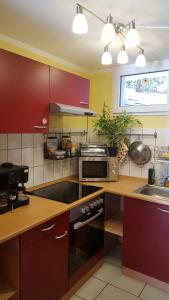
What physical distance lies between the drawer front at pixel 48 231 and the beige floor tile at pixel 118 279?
0.78 m

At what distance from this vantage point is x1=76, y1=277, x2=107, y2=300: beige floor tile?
1.80 meters

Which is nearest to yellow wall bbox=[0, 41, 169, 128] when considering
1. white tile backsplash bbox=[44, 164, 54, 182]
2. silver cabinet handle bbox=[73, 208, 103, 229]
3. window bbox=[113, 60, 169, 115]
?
window bbox=[113, 60, 169, 115]

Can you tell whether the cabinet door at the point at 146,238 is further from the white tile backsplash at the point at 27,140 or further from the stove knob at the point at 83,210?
the white tile backsplash at the point at 27,140

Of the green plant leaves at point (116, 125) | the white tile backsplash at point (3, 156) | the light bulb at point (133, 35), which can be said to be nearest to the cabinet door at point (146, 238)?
the green plant leaves at point (116, 125)

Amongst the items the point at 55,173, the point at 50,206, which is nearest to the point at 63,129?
the point at 55,173

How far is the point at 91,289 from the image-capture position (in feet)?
6.13

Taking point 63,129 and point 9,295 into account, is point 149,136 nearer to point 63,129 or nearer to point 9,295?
point 63,129

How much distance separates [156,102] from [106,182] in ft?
3.37

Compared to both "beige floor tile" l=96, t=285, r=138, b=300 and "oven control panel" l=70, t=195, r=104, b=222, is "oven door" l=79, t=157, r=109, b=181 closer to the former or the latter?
"oven control panel" l=70, t=195, r=104, b=222

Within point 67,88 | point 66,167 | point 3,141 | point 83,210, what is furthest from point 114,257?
point 67,88

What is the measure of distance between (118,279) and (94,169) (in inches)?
42.0

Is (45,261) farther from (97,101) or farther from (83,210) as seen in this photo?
(97,101)

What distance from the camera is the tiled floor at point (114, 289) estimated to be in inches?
70.6

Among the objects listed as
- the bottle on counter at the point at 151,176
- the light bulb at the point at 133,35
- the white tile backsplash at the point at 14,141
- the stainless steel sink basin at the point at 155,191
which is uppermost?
the light bulb at the point at 133,35
